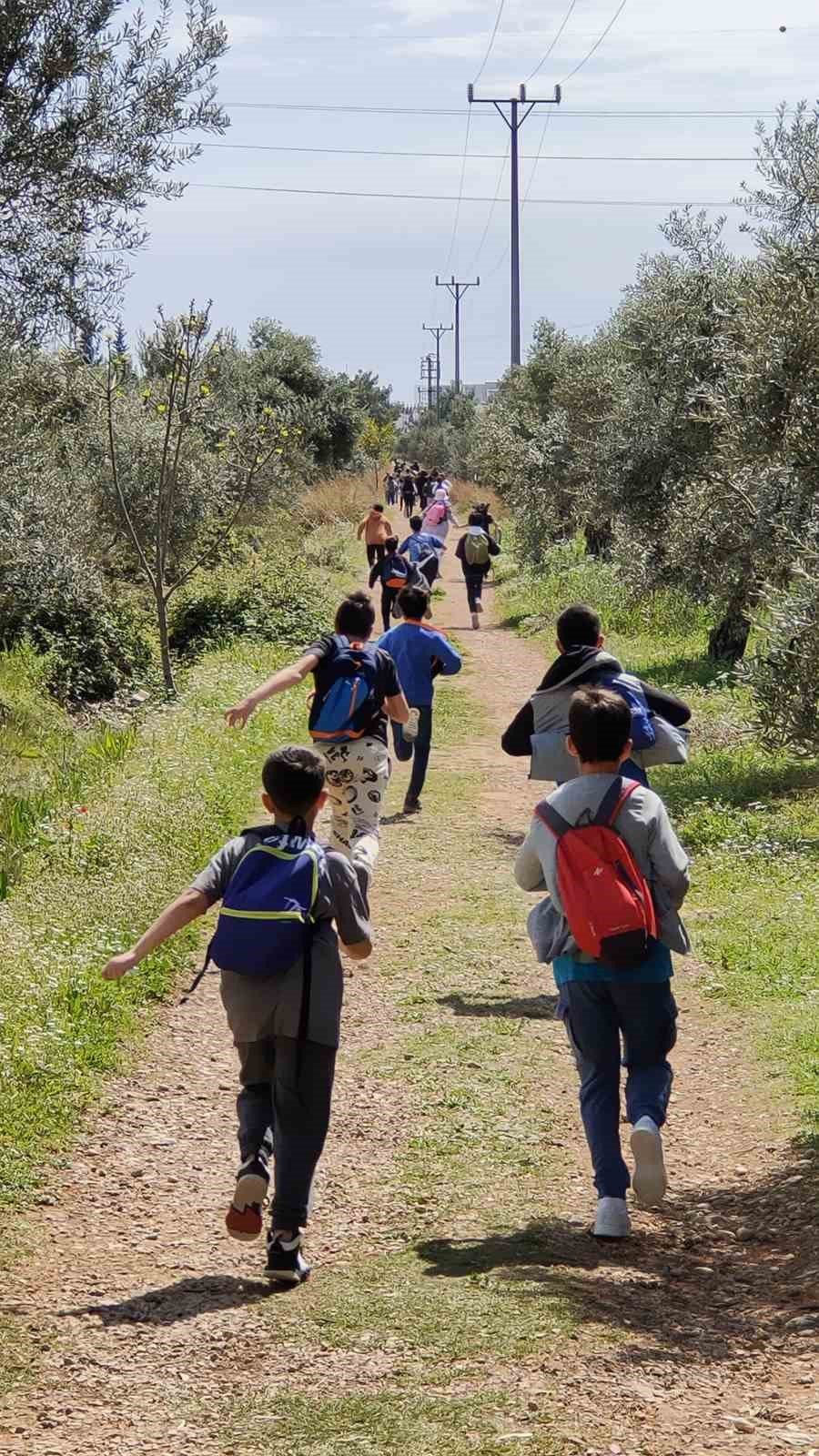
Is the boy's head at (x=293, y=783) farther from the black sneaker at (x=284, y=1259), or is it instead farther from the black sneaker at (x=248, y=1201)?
the black sneaker at (x=284, y=1259)

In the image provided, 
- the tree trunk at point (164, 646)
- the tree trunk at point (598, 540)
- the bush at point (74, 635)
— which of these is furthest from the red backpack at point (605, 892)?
the tree trunk at point (598, 540)

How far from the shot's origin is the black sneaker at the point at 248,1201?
16.0 ft

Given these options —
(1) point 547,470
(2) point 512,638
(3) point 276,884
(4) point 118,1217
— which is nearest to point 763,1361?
(3) point 276,884

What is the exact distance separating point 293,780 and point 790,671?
138 inches

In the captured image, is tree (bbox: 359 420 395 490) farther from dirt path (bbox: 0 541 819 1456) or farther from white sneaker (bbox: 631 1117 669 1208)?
white sneaker (bbox: 631 1117 669 1208)

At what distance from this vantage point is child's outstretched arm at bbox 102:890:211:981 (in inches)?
186

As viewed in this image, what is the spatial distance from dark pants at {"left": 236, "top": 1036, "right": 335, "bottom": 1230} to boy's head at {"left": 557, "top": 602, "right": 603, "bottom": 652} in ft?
7.33

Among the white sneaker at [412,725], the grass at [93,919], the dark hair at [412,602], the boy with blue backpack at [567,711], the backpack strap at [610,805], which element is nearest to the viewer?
the backpack strap at [610,805]

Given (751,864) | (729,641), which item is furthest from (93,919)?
(729,641)

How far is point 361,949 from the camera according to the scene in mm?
4949

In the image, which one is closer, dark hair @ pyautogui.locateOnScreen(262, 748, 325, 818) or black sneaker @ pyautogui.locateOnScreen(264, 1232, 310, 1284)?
dark hair @ pyautogui.locateOnScreen(262, 748, 325, 818)

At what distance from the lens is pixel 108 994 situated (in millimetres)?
7730

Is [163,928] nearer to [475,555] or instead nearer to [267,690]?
[267,690]

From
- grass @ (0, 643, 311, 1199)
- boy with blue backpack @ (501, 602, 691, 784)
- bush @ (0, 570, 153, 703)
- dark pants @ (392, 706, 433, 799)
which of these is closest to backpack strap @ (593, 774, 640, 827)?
Result: boy with blue backpack @ (501, 602, 691, 784)
